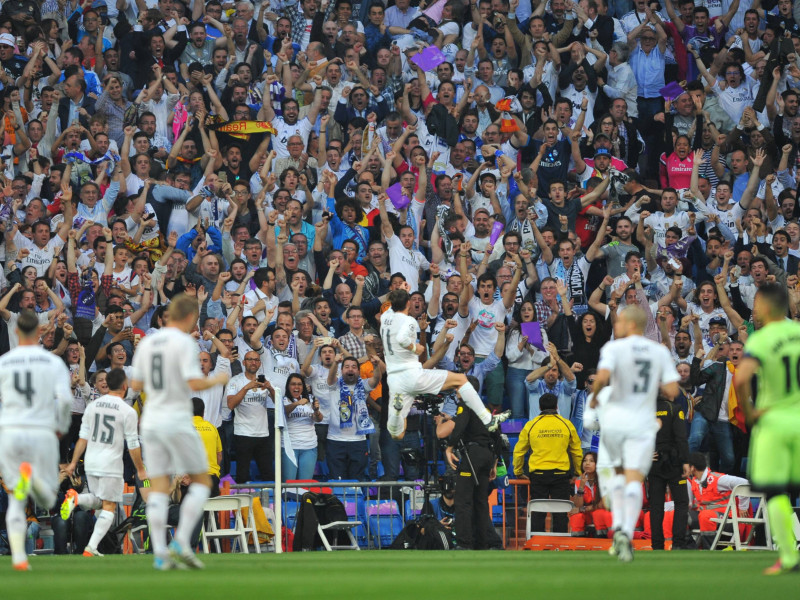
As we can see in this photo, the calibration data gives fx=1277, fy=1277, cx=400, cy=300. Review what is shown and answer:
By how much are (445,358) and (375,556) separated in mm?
6362

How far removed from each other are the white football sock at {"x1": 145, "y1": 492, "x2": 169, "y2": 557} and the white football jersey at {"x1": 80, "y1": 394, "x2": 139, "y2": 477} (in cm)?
540

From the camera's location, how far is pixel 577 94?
25500mm

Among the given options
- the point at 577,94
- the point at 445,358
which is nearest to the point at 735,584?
the point at 445,358

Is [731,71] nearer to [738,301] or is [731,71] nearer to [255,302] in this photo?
[738,301]

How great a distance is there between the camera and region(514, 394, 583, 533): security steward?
60.1ft

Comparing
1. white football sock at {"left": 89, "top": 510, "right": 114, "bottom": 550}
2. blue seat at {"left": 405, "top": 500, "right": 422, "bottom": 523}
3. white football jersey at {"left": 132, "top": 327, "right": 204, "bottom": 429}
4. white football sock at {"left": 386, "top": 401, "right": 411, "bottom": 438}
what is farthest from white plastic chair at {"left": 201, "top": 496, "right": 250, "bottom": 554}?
white football jersey at {"left": 132, "top": 327, "right": 204, "bottom": 429}

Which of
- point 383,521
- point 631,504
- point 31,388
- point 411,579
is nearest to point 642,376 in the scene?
point 631,504

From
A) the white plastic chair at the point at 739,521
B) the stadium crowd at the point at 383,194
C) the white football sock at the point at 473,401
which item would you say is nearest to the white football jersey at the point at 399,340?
the white football sock at the point at 473,401

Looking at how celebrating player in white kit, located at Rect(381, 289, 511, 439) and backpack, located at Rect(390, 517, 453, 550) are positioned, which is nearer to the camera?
celebrating player in white kit, located at Rect(381, 289, 511, 439)

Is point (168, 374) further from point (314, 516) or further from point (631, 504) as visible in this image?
point (314, 516)

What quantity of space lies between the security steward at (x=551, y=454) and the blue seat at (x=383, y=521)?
6.52ft

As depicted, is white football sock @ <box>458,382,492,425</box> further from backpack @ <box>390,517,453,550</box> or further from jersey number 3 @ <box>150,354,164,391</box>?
jersey number 3 @ <box>150,354,164,391</box>

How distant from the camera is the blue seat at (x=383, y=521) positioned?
61.6 feet

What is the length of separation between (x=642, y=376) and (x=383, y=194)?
35.5 ft
